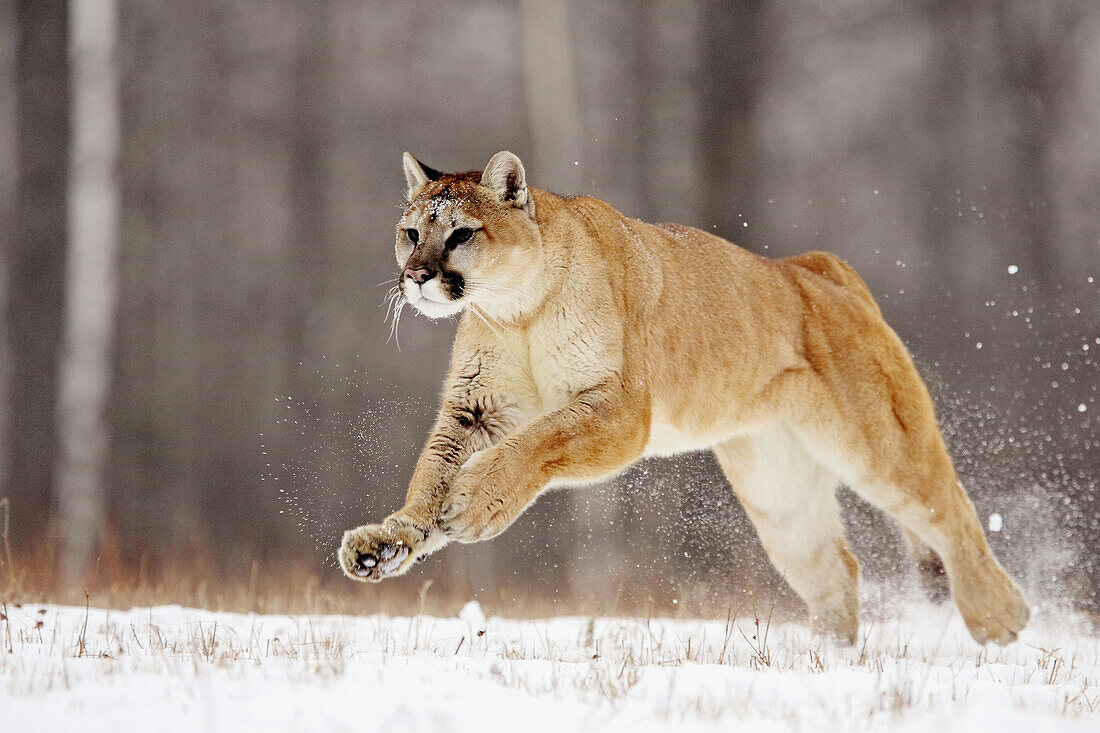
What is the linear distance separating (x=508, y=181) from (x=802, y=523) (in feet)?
9.79

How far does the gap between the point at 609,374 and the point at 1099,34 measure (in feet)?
36.7

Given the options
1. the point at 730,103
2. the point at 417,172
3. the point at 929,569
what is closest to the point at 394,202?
the point at 730,103

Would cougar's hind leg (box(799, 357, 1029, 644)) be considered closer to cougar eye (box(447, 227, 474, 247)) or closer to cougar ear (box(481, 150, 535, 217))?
cougar ear (box(481, 150, 535, 217))

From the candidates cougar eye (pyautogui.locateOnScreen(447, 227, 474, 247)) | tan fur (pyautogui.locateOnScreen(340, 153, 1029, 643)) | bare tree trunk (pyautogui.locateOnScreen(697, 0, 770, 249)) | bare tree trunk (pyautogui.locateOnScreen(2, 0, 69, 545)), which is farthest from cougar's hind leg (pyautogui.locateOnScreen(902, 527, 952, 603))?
bare tree trunk (pyautogui.locateOnScreen(2, 0, 69, 545))

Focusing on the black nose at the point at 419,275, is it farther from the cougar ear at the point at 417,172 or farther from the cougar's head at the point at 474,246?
the cougar ear at the point at 417,172

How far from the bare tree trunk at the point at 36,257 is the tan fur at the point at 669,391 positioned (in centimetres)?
921

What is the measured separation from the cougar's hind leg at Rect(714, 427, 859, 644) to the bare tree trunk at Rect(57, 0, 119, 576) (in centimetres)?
886

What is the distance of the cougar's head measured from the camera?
4629 millimetres

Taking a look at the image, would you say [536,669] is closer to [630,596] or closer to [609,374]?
[609,374]

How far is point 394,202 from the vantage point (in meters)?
13.1

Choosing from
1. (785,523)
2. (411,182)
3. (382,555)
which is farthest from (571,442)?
(785,523)

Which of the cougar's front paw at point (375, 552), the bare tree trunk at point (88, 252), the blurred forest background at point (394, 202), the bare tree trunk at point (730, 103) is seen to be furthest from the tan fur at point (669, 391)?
the bare tree trunk at point (88, 252)

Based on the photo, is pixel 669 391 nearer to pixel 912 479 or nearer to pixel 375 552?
pixel 912 479

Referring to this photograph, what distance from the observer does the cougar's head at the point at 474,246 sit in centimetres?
463
